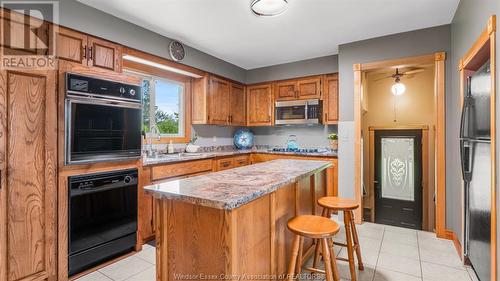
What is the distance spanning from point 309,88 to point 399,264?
115 inches

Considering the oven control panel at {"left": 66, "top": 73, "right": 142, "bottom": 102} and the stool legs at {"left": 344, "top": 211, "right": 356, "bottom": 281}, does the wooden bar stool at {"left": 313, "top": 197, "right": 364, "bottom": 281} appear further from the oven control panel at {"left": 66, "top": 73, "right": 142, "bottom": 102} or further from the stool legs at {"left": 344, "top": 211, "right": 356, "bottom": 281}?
the oven control panel at {"left": 66, "top": 73, "right": 142, "bottom": 102}

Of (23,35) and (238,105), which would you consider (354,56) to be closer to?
(238,105)

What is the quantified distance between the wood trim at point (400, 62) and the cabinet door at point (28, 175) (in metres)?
3.52

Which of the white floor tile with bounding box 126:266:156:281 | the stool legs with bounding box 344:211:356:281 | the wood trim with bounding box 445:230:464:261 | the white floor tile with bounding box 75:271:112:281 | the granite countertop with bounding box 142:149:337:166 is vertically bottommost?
the white floor tile with bounding box 75:271:112:281

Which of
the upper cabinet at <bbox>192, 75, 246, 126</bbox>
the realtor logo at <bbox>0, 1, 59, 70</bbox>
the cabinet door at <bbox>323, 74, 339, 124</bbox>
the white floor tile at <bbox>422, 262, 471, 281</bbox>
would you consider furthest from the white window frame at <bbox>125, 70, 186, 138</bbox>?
the white floor tile at <bbox>422, 262, 471, 281</bbox>

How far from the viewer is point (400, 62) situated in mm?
3104

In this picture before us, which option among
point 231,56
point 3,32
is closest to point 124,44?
point 3,32

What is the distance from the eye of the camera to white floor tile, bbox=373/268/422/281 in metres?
2.03

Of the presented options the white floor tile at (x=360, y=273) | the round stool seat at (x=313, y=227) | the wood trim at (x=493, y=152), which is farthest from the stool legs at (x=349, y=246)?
the wood trim at (x=493, y=152)

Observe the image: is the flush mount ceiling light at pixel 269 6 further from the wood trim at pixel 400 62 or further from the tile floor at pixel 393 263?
the tile floor at pixel 393 263

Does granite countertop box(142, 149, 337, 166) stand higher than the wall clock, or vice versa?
the wall clock

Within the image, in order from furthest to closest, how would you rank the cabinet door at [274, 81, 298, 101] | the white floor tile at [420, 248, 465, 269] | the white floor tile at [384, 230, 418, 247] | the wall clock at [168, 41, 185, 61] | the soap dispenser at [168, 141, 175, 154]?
the cabinet door at [274, 81, 298, 101] < the soap dispenser at [168, 141, 175, 154] < the wall clock at [168, 41, 185, 61] < the white floor tile at [384, 230, 418, 247] < the white floor tile at [420, 248, 465, 269]

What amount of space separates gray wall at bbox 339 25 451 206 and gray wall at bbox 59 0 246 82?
2.18 m

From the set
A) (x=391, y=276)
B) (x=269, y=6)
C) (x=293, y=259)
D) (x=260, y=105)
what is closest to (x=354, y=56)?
(x=269, y=6)
